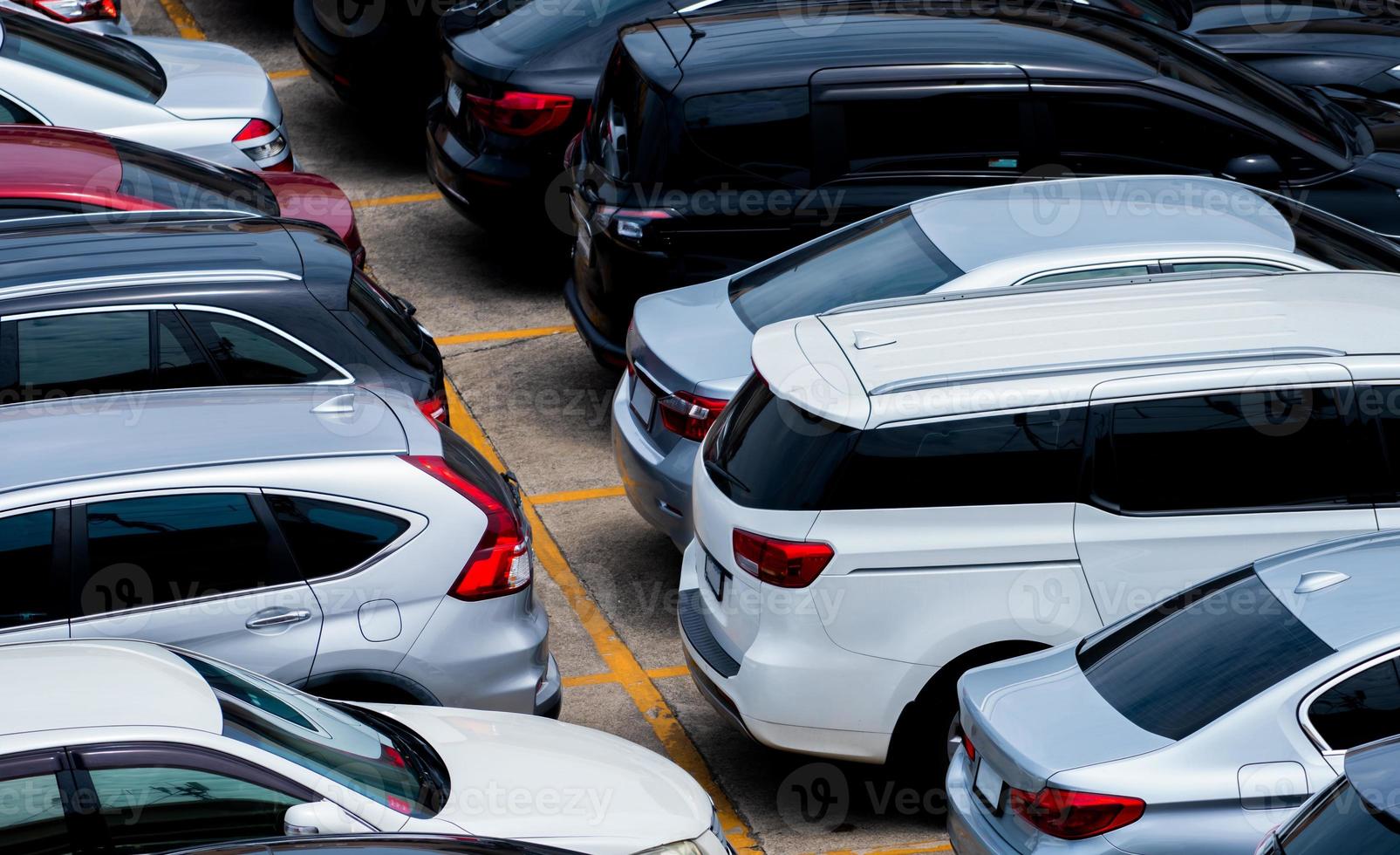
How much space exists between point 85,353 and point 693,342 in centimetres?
262

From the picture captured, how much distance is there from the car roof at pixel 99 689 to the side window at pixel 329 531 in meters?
0.79

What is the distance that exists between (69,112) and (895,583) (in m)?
6.58

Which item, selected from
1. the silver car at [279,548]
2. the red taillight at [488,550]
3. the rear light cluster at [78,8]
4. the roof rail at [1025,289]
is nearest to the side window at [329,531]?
the silver car at [279,548]

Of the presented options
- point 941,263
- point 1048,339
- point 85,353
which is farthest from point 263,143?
point 1048,339

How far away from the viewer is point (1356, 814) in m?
4.00

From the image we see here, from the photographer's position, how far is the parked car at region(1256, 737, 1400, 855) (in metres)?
3.92

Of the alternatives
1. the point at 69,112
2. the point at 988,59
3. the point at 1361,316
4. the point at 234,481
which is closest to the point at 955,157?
the point at 988,59

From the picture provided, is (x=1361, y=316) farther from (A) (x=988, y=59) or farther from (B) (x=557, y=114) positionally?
(B) (x=557, y=114)

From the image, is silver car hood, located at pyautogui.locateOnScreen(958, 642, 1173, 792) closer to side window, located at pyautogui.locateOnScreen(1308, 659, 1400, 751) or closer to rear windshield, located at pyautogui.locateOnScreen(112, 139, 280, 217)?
side window, located at pyautogui.locateOnScreen(1308, 659, 1400, 751)

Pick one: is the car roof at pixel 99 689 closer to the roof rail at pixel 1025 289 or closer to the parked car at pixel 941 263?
the parked car at pixel 941 263

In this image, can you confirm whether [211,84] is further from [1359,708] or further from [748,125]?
[1359,708]

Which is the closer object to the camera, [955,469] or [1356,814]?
[1356,814]

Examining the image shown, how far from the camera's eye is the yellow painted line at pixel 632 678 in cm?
641

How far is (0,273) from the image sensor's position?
709cm
